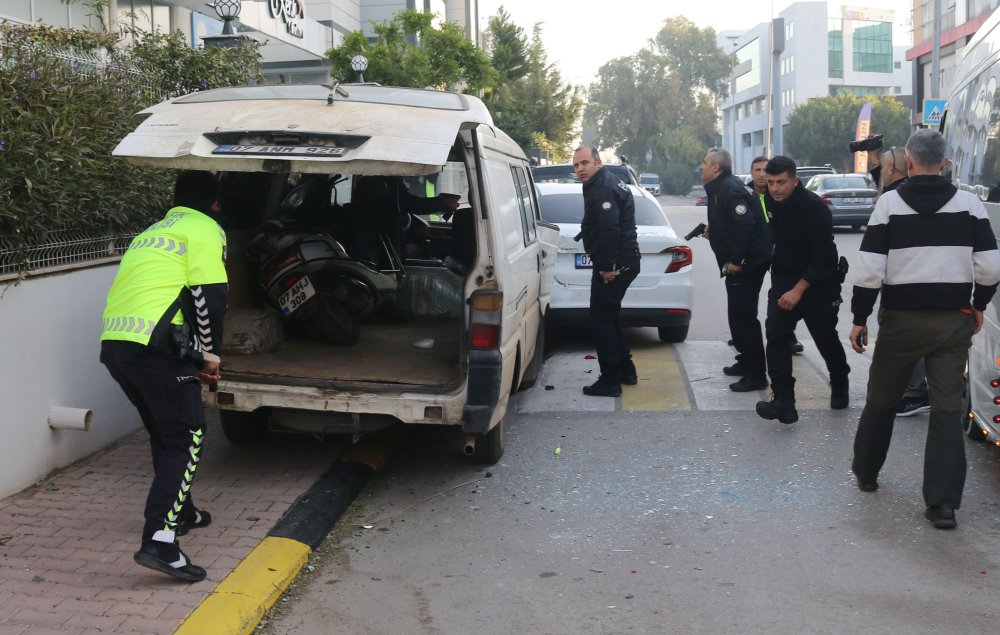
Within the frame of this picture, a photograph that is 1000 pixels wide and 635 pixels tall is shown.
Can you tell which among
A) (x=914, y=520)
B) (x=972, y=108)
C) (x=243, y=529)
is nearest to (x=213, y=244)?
(x=243, y=529)

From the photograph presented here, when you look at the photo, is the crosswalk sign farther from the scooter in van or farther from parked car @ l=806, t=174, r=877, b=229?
the scooter in van

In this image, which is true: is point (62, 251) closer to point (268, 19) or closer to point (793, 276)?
point (793, 276)

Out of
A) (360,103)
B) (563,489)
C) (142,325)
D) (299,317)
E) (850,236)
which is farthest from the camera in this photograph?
(850,236)

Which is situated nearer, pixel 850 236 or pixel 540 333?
pixel 540 333

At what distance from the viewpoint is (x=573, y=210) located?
34.4 ft

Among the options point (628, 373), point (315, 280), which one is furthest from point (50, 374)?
point (628, 373)

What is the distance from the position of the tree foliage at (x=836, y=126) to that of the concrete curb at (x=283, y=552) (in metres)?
68.2

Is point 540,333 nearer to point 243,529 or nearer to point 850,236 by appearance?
point 243,529

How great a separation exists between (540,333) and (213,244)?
4.25m

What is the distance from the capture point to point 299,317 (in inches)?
267

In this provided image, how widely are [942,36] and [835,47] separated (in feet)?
162

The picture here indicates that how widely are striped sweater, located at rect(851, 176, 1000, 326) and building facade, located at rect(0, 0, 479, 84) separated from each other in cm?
650

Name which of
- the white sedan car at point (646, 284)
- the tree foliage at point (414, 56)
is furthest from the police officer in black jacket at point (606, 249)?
the tree foliage at point (414, 56)

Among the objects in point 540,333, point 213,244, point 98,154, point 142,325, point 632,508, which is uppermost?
point 98,154
